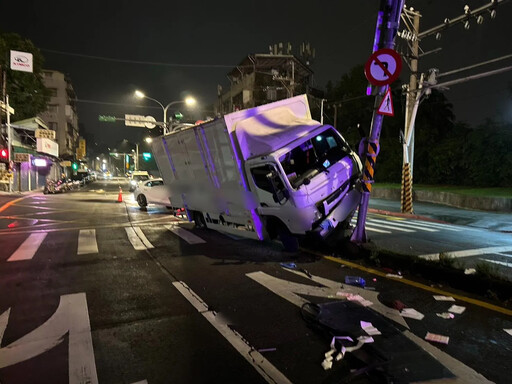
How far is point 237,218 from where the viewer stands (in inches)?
350

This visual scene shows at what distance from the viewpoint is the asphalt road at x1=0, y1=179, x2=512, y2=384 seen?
334 cm

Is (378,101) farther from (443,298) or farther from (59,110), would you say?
(59,110)

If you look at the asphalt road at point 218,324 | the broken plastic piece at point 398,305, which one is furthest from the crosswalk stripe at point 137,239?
the broken plastic piece at point 398,305

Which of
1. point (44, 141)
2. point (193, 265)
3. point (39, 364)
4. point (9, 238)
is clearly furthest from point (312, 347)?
point (44, 141)

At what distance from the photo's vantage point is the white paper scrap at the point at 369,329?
4.00 meters

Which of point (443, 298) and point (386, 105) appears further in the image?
point (386, 105)

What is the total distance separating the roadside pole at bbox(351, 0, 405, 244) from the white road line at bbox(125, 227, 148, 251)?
549 centimetres

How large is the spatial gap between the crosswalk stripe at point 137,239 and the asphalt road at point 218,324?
45.7 inches

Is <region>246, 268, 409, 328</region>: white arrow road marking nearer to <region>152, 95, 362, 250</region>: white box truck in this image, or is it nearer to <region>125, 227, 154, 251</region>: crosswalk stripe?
<region>152, 95, 362, 250</region>: white box truck

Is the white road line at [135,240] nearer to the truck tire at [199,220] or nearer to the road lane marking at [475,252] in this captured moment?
the truck tire at [199,220]

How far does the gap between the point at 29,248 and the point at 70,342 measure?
6.19 m

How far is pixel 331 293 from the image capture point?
5.50 meters

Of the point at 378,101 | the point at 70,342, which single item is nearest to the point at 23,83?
the point at 378,101

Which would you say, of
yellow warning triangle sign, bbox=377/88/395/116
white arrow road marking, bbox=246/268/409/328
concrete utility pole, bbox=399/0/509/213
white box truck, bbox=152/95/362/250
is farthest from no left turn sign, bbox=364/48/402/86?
concrete utility pole, bbox=399/0/509/213
